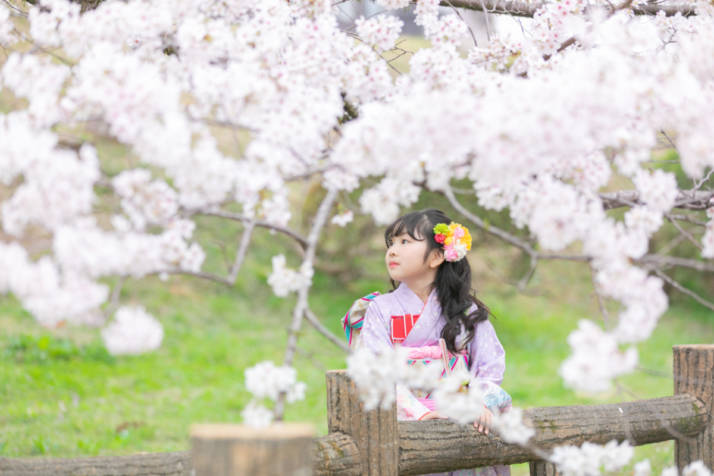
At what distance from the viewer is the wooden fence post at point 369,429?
7.89 ft

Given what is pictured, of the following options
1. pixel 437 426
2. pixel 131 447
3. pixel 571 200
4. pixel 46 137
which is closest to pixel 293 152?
pixel 46 137

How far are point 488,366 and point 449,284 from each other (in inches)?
16.4

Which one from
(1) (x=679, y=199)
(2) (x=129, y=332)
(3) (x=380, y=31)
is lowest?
(2) (x=129, y=332)

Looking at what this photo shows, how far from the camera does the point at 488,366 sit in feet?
9.89

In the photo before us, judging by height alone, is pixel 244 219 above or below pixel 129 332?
above

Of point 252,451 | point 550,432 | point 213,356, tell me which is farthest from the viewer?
point 213,356

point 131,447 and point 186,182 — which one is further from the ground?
point 186,182

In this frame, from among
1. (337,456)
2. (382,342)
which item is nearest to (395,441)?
(337,456)

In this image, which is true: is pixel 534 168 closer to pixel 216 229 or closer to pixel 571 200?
pixel 571 200

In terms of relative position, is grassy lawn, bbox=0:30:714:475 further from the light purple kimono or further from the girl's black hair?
the light purple kimono

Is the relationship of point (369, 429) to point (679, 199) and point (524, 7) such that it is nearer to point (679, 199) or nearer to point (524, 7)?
point (679, 199)

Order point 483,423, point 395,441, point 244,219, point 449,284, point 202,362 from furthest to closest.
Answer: point 202,362 → point 449,284 → point 483,423 → point 395,441 → point 244,219

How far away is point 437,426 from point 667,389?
6429mm

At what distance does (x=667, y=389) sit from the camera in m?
8.09
